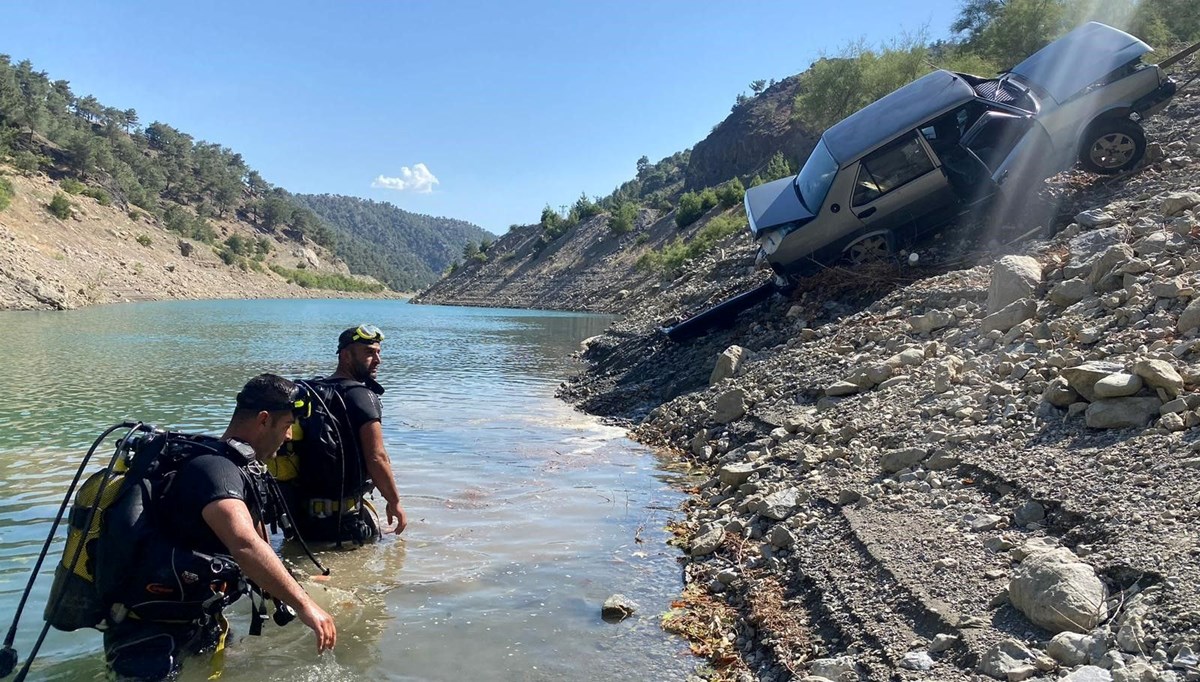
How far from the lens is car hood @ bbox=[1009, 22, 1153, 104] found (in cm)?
1116

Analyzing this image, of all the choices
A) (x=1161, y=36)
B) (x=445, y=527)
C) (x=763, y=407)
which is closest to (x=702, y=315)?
(x=763, y=407)

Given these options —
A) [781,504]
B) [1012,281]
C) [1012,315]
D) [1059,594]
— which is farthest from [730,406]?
[1059,594]

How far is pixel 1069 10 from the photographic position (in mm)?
Answer: 35750

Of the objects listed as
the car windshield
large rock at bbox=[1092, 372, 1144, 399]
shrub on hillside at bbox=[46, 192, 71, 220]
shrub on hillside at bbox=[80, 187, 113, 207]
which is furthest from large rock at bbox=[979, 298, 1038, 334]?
shrub on hillside at bbox=[80, 187, 113, 207]

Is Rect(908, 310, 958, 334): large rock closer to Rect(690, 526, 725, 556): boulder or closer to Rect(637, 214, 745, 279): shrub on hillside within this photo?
Rect(690, 526, 725, 556): boulder

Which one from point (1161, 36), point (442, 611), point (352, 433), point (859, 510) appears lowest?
point (442, 611)

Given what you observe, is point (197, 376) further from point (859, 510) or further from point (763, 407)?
point (859, 510)

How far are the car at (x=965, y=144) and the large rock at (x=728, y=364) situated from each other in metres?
2.03

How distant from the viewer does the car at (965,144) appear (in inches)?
442

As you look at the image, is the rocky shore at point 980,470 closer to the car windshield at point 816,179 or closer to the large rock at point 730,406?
the large rock at point 730,406

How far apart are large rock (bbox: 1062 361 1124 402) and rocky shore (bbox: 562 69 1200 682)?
15 millimetres

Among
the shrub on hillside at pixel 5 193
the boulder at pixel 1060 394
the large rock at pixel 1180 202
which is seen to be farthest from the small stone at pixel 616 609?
the shrub on hillside at pixel 5 193

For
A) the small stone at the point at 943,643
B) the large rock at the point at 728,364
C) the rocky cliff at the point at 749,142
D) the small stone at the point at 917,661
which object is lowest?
the small stone at the point at 917,661

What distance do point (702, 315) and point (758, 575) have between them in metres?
8.99
